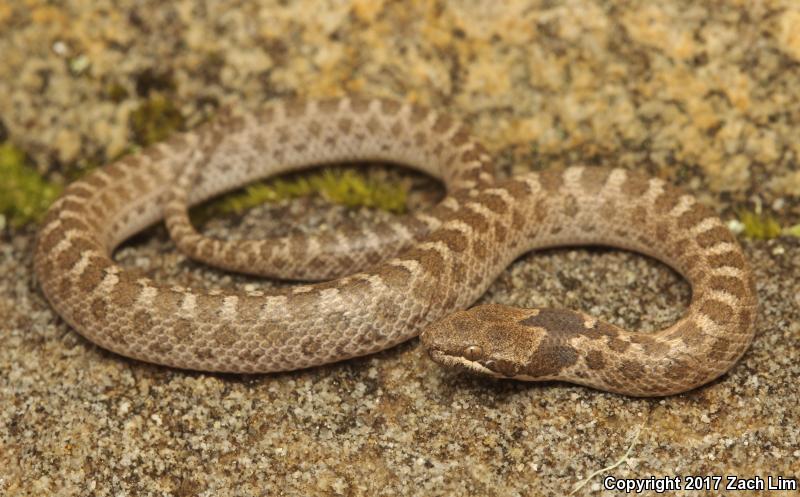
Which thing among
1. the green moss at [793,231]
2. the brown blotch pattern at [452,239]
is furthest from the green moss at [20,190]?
the green moss at [793,231]

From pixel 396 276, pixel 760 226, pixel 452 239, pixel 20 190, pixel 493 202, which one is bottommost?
pixel 20 190

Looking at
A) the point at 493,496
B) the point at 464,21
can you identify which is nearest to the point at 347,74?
the point at 464,21

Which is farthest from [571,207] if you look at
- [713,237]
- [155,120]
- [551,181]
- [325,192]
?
[155,120]

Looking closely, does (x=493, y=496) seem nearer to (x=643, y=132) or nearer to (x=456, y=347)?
(x=456, y=347)

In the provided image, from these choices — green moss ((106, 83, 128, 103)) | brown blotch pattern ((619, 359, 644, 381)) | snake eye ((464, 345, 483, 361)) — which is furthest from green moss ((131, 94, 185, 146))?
brown blotch pattern ((619, 359, 644, 381))

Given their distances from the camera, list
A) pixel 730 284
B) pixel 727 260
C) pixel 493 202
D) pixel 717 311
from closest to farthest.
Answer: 1. pixel 717 311
2. pixel 730 284
3. pixel 727 260
4. pixel 493 202

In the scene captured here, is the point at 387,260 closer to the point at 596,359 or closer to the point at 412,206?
the point at 412,206

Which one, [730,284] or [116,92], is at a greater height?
[730,284]

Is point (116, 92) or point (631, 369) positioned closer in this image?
point (631, 369)
